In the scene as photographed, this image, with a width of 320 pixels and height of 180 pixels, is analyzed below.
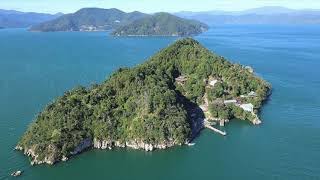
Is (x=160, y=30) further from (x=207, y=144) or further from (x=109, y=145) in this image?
(x=109, y=145)

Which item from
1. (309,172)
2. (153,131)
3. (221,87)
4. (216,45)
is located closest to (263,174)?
(309,172)

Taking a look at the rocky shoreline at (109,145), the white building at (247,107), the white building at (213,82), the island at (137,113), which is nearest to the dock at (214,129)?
the island at (137,113)

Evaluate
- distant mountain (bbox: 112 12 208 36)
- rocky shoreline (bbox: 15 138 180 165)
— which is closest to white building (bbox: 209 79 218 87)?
rocky shoreline (bbox: 15 138 180 165)

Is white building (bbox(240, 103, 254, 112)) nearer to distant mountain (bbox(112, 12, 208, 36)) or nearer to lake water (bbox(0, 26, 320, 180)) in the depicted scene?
lake water (bbox(0, 26, 320, 180))

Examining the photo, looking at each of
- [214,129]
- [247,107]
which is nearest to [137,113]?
[214,129]

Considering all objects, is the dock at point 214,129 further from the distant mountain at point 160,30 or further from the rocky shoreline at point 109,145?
the distant mountain at point 160,30

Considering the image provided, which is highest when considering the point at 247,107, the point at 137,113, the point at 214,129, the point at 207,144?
the point at 137,113

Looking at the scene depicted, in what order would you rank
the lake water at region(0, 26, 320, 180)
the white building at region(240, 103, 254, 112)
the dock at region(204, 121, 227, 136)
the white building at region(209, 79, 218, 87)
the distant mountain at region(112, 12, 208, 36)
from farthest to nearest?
the distant mountain at region(112, 12, 208, 36)
the white building at region(209, 79, 218, 87)
the white building at region(240, 103, 254, 112)
the dock at region(204, 121, 227, 136)
the lake water at region(0, 26, 320, 180)

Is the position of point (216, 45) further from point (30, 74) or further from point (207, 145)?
point (207, 145)

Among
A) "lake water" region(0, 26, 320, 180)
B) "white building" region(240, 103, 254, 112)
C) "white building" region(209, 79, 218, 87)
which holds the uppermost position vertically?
"white building" region(209, 79, 218, 87)
